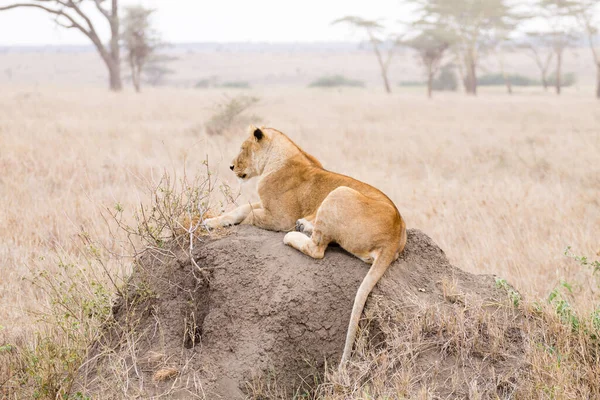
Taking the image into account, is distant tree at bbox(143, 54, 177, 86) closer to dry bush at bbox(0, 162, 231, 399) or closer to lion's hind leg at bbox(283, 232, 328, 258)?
dry bush at bbox(0, 162, 231, 399)

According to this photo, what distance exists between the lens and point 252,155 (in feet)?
16.4

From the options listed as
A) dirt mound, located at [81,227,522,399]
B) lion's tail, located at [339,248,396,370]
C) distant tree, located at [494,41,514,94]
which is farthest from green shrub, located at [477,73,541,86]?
lion's tail, located at [339,248,396,370]

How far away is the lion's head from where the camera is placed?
498cm

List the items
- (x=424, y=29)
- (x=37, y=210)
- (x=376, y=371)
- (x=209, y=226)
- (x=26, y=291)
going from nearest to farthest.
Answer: (x=376, y=371) < (x=209, y=226) < (x=26, y=291) < (x=37, y=210) < (x=424, y=29)

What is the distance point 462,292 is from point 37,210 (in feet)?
18.1

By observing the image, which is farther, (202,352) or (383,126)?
(383,126)

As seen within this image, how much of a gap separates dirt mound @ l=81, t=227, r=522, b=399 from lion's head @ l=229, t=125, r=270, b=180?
27.2 inches

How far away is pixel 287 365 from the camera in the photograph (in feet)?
13.0

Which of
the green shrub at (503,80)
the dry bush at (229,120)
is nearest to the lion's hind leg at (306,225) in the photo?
the dry bush at (229,120)

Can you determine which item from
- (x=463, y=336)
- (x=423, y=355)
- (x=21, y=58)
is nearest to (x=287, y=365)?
(x=423, y=355)

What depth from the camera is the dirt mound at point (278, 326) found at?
385 centimetres

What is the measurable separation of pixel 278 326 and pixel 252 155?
153 centimetres

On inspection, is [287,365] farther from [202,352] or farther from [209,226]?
[209,226]

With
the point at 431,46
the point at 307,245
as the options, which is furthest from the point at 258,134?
the point at 431,46
